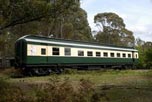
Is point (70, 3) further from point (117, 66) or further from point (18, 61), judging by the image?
point (117, 66)

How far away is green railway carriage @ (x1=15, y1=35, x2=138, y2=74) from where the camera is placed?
86.5ft

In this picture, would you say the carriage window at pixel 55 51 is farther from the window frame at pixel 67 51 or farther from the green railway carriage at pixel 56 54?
the window frame at pixel 67 51

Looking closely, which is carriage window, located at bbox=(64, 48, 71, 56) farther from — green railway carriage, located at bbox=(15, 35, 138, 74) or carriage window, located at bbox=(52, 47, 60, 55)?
carriage window, located at bbox=(52, 47, 60, 55)

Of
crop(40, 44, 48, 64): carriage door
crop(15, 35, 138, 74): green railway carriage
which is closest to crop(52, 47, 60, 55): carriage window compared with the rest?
crop(15, 35, 138, 74): green railway carriage

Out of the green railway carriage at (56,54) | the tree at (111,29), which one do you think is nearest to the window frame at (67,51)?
the green railway carriage at (56,54)

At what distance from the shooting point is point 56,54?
93.7 ft

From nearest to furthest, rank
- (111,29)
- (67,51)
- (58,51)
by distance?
(58,51) → (67,51) → (111,29)

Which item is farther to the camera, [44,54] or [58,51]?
[58,51]

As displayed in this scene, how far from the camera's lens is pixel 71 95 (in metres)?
9.94

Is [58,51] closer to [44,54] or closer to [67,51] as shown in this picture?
[67,51]

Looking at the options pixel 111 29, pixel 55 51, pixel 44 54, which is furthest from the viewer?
pixel 111 29

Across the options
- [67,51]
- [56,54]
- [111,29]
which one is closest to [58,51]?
[56,54]

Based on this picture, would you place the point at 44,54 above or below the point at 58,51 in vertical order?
below

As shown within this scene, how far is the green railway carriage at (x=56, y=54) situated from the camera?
26.4 metres
